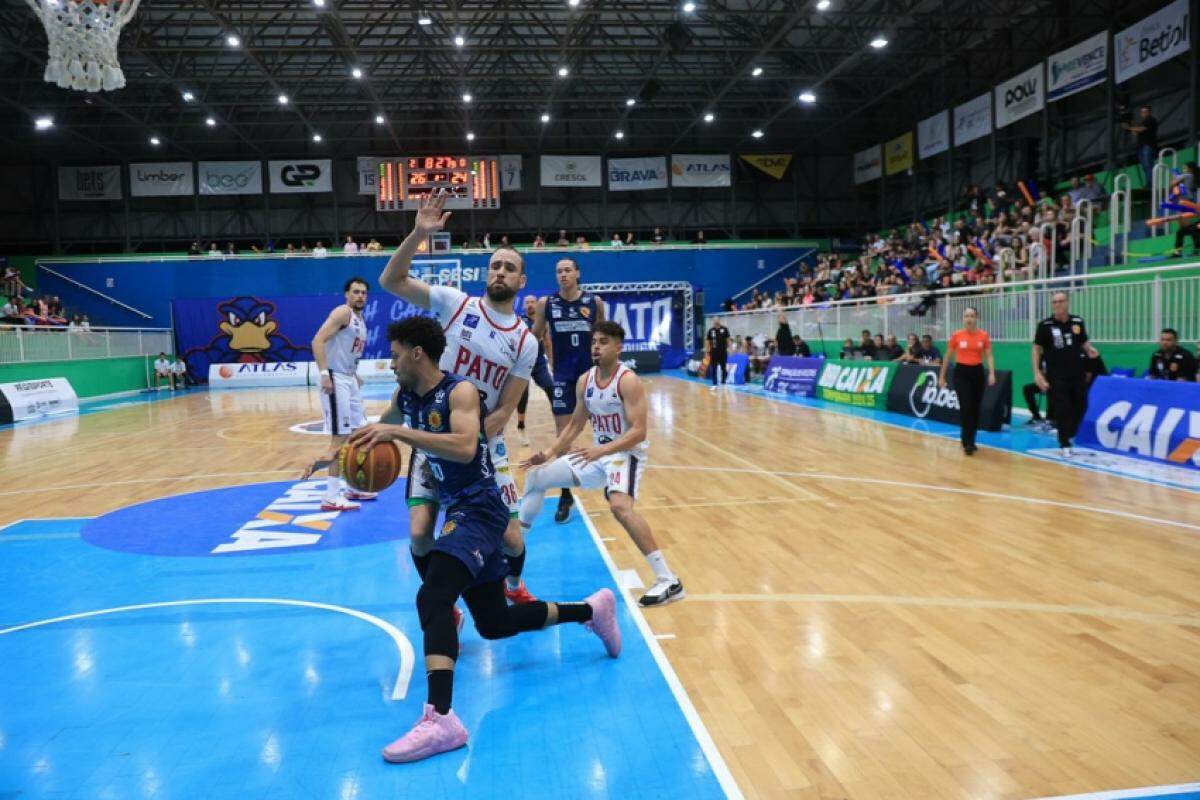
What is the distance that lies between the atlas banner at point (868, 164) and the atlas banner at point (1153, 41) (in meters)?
13.4

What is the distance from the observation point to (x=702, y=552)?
599 centimetres

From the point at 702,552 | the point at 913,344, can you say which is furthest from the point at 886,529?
the point at 913,344

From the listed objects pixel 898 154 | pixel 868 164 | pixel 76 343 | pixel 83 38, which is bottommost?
pixel 76 343

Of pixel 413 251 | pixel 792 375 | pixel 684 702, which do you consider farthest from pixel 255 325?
pixel 684 702

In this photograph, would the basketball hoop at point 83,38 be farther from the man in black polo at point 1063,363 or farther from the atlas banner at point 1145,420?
the atlas banner at point 1145,420

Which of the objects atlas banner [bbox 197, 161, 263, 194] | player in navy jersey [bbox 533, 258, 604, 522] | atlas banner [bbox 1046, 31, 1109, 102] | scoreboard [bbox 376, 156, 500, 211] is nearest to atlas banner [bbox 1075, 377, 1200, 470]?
player in navy jersey [bbox 533, 258, 604, 522]

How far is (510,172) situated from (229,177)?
475 inches

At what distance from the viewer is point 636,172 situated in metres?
36.5

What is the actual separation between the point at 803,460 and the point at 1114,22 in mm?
19131

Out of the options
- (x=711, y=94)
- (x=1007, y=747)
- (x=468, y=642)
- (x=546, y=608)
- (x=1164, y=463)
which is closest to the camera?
(x=1007, y=747)

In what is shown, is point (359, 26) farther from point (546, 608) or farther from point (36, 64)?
point (546, 608)

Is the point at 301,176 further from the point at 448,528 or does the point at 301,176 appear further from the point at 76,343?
the point at 448,528

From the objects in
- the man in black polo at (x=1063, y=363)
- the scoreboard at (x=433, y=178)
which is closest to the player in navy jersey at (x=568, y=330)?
the man in black polo at (x=1063, y=363)

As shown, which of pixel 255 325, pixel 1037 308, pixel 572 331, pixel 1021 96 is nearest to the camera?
pixel 572 331
